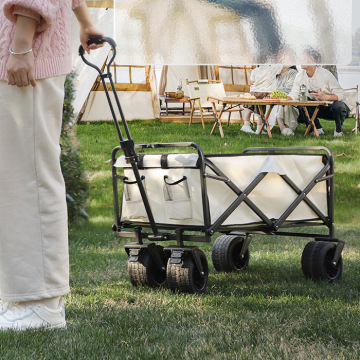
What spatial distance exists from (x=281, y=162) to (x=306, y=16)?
99.2 inches

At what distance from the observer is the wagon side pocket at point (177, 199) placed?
274 cm

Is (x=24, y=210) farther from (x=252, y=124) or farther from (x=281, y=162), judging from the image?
(x=252, y=124)

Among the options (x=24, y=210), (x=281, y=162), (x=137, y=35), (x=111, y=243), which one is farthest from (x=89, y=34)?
(x=137, y=35)

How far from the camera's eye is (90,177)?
557 cm

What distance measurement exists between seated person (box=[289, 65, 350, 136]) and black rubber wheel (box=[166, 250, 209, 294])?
10.1 ft

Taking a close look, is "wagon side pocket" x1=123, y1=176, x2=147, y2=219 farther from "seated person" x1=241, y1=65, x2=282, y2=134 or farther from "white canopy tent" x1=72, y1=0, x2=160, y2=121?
"seated person" x1=241, y1=65, x2=282, y2=134

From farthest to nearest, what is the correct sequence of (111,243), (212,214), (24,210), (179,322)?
(111,243) < (212,214) < (179,322) < (24,210)

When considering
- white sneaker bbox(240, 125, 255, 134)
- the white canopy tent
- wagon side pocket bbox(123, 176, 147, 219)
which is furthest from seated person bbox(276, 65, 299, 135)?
wagon side pocket bbox(123, 176, 147, 219)

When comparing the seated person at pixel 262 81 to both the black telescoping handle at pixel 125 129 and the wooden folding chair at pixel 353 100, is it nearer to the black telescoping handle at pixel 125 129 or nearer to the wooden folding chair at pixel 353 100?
the wooden folding chair at pixel 353 100

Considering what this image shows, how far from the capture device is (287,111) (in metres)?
5.45

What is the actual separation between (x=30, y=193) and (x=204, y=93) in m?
3.77

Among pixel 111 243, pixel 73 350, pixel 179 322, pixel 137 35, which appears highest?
pixel 137 35

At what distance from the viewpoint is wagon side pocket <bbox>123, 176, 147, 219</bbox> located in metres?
2.92

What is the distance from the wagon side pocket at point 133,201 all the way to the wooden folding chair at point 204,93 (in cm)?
262
